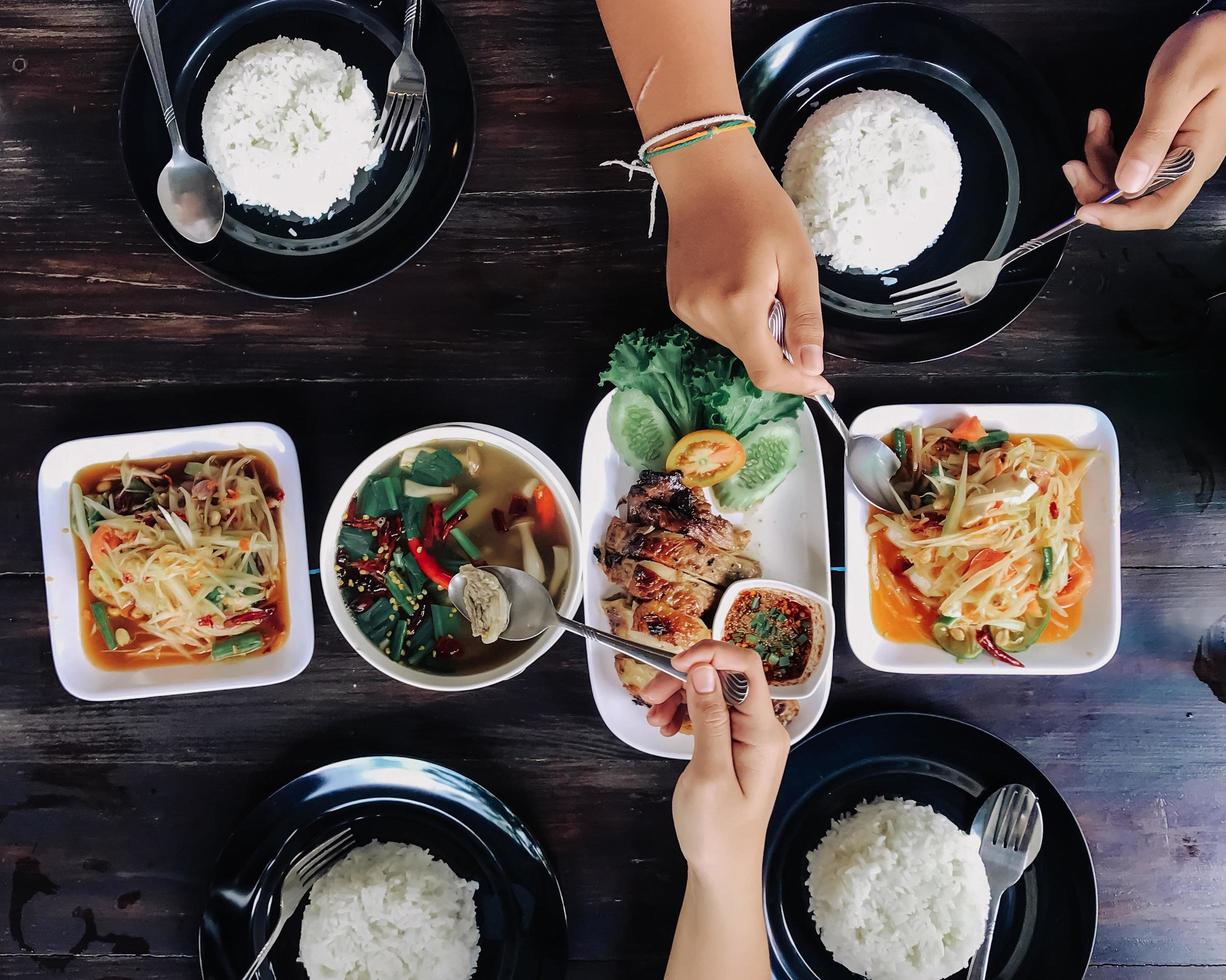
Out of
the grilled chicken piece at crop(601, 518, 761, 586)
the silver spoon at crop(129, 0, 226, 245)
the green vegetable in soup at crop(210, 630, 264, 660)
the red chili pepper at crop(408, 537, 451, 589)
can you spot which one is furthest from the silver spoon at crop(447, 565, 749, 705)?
the silver spoon at crop(129, 0, 226, 245)

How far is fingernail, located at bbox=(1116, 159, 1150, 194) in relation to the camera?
1.75m

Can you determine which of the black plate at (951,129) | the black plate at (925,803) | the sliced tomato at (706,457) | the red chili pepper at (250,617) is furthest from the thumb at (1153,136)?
the red chili pepper at (250,617)

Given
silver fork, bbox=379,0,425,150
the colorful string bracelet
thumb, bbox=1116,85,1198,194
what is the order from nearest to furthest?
the colorful string bracelet < thumb, bbox=1116,85,1198,194 < silver fork, bbox=379,0,425,150

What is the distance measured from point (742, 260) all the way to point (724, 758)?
89 centimetres

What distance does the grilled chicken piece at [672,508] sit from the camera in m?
1.88

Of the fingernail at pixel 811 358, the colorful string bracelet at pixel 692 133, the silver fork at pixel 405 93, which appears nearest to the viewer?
the fingernail at pixel 811 358

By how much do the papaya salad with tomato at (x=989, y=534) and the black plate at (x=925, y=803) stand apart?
223mm

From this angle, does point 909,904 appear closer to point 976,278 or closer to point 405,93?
point 976,278

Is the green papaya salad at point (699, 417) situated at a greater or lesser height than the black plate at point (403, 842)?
greater

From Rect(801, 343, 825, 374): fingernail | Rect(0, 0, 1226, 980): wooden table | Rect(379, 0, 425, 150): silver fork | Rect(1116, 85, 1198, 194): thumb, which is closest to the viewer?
Rect(801, 343, 825, 374): fingernail

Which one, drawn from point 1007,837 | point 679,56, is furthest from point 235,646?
point 1007,837

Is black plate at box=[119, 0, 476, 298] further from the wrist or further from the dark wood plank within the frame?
the dark wood plank

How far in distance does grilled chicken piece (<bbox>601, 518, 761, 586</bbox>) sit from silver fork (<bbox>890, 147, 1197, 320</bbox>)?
0.65 meters

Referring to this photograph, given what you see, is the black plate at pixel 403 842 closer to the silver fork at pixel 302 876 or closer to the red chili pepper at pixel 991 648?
the silver fork at pixel 302 876
